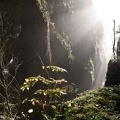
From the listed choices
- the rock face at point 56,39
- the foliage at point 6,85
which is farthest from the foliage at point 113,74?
the foliage at point 6,85

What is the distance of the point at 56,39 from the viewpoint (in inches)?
830

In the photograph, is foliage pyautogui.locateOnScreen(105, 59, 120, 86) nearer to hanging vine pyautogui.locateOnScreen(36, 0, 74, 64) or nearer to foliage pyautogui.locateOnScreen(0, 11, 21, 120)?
hanging vine pyautogui.locateOnScreen(36, 0, 74, 64)

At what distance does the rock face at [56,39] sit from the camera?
16.9m

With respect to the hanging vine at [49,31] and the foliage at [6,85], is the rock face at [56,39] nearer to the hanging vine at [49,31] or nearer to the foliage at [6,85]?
the hanging vine at [49,31]

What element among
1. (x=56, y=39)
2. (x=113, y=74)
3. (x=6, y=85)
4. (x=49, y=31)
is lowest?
(x=113, y=74)

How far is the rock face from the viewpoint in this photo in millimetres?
16859

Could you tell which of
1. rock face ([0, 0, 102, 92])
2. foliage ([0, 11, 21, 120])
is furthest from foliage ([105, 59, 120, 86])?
foliage ([0, 11, 21, 120])

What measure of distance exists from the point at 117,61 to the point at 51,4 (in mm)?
8328

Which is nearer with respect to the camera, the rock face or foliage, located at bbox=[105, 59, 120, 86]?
the rock face

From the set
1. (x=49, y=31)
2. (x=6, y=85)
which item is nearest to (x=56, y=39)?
(x=49, y=31)

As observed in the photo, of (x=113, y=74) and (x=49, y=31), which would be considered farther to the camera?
(x=49, y=31)

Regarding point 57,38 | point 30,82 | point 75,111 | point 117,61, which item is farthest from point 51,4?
point 30,82

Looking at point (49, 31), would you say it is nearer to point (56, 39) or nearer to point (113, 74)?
point (56, 39)

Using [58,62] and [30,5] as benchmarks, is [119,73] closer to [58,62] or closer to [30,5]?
[58,62]
